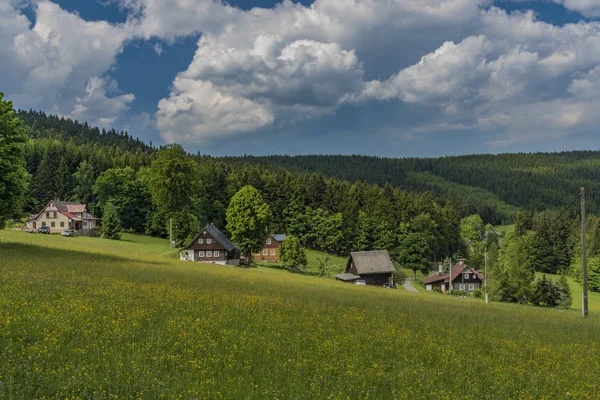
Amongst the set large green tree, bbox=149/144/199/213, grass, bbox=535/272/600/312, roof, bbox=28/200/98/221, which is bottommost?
grass, bbox=535/272/600/312

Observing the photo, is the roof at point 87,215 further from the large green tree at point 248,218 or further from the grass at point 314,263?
the grass at point 314,263

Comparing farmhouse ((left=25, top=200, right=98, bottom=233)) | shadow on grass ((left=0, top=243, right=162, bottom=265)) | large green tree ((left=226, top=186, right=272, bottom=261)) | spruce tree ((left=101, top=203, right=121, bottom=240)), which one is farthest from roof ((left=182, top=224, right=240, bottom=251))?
shadow on grass ((left=0, top=243, right=162, bottom=265))

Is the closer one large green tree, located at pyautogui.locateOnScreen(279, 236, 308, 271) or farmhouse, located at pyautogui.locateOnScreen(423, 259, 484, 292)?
large green tree, located at pyautogui.locateOnScreen(279, 236, 308, 271)

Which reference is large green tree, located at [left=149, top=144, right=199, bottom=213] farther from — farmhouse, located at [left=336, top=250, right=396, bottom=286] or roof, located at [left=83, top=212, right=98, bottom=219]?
farmhouse, located at [left=336, top=250, right=396, bottom=286]

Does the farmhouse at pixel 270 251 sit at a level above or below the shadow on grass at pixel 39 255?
below

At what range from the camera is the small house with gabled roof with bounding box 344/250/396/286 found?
76312 mm

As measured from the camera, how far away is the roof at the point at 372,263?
76312mm

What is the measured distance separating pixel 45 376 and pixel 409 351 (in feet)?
29.8

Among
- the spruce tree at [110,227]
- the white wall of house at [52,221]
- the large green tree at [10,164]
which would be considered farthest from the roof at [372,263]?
the white wall of house at [52,221]

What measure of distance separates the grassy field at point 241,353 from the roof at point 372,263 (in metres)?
Answer: 59.3

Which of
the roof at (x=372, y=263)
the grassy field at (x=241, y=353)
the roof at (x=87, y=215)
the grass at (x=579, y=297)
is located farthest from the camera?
the roof at (x=87, y=215)

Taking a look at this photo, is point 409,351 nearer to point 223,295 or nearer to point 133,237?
point 223,295

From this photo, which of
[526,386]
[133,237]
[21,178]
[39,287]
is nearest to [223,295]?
[39,287]

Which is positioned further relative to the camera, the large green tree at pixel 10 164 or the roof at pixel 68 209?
the roof at pixel 68 209
